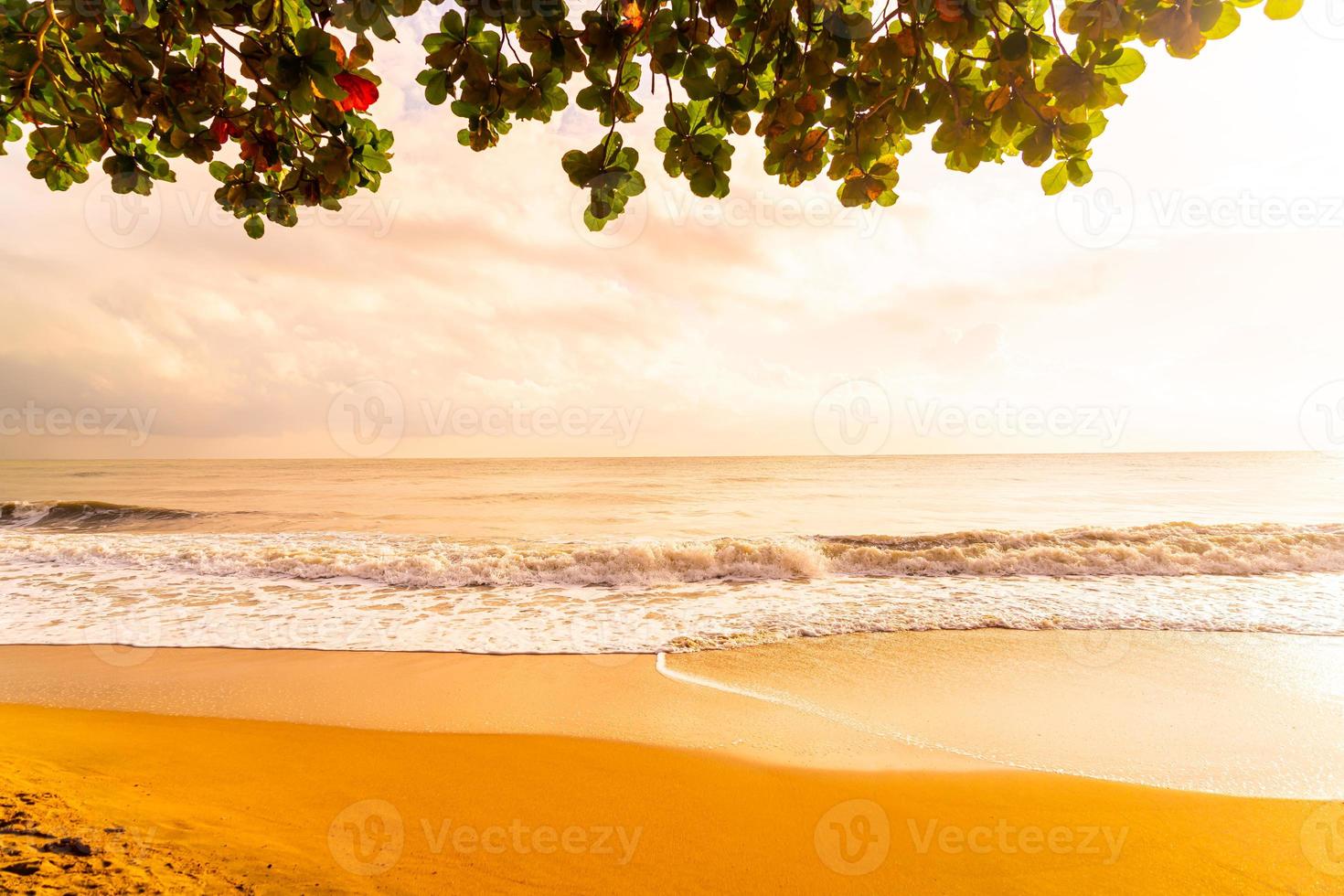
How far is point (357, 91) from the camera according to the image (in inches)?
64.9

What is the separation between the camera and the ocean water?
763cm

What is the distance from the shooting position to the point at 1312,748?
435cm

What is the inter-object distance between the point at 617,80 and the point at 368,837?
12.3 ft

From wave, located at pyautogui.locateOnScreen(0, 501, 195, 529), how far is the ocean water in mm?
141

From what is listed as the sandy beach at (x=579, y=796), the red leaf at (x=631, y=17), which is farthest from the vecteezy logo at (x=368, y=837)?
the red leaf at (x=631, y=17)

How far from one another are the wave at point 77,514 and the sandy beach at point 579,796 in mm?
17529

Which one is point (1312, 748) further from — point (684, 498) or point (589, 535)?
point (684, 498)

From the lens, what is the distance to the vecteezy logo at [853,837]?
9.77 ft

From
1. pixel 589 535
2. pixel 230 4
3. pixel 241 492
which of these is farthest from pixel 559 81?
pixel 241 492
